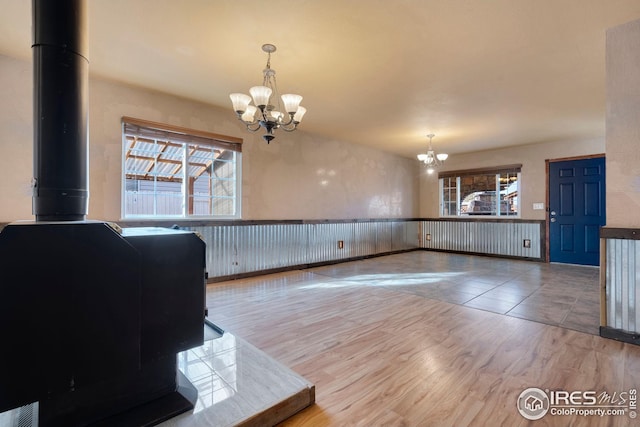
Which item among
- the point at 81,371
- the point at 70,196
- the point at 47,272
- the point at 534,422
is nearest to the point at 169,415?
the point at 81,371

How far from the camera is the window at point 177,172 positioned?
3.78 metres

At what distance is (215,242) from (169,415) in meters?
2.99

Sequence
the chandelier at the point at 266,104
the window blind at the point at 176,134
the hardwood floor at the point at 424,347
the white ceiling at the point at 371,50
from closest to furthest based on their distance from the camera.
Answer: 1. the hardwood floor at the point at 424,347
2. the white ceiling at the point at 371,50
3. the chandelier at the point at 266,104
4. the window blind at the point at 176,134

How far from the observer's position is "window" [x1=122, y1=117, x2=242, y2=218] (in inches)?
149

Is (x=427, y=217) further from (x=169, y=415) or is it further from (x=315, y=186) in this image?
(x=169, y=415)

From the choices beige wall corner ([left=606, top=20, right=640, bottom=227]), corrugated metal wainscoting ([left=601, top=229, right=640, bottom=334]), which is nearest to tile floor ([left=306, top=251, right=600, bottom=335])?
corrugated metal wainscoting ([left=601, top=229, right=640, bottom=334])

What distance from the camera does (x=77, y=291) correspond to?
1.26m

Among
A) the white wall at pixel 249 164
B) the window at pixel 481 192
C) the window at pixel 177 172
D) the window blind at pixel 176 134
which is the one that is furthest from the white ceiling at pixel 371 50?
the window at pixel 481 192

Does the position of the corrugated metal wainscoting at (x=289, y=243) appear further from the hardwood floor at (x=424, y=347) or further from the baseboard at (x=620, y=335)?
the baseboard at (x=620, y=335)

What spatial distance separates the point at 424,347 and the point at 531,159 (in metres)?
6.03

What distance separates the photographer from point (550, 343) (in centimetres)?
234

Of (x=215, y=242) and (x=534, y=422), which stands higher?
(x=215, y=242)

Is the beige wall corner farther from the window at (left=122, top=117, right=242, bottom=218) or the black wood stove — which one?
the window at (left=122, top=117, right=242, bottom=218)

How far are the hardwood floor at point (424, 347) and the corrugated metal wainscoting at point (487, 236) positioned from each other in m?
2.22
